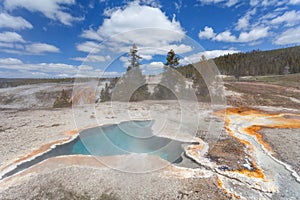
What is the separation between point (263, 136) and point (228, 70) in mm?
72387

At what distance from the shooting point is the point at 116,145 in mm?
9930

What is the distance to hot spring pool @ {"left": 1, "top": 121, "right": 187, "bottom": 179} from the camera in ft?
26.8

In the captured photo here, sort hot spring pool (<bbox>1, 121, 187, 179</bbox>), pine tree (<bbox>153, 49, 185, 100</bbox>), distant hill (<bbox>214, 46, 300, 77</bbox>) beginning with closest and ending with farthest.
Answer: hot spring pool (<bbox>1, 121, 187, 179</bbox>), pine tree (<bbox>153, 49, 185, 100</bbox>), distant hill (<bbox>214, 46, 300, 77</bbox>)

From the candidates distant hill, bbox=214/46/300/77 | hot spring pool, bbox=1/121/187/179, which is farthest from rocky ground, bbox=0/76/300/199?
distant hill, bbox=214/46/300/77

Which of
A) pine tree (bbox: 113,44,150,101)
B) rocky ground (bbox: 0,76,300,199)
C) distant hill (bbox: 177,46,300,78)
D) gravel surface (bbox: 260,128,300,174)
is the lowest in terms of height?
gravel surface (bbox: 260,128,300,174)

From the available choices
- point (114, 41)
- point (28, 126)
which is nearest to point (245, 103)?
point (114, 41)

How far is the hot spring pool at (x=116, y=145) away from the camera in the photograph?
816 cm

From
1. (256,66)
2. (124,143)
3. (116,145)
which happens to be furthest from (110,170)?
(256,66)

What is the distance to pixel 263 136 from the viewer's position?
10750mm

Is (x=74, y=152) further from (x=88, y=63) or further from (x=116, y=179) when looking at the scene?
(x=88, y=63)

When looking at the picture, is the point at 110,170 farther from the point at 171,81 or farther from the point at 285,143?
the point at 171,81

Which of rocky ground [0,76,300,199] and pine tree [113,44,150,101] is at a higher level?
pine tree [113,44,150,101]

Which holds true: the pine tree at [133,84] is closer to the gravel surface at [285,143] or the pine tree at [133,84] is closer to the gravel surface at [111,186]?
the gravel surface at [111,186]

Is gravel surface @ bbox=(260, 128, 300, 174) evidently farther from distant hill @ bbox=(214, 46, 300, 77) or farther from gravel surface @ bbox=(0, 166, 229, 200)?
distant hill @ bbox=(214, 46, 300, 77)
